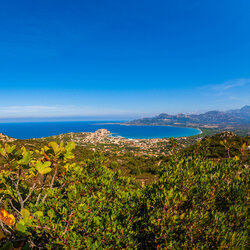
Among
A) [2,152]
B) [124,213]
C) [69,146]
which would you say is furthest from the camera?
[124,213]

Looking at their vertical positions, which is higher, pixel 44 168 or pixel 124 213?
pixel 44 168

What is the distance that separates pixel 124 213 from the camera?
11.2 feet

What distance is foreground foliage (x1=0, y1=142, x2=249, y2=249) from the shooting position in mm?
2756

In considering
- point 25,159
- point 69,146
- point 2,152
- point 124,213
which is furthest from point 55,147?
point 124,213

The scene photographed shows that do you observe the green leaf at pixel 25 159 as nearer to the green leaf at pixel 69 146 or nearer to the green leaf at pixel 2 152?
the green leaf at pixel 2 152

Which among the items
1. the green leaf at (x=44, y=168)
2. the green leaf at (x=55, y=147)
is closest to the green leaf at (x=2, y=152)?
the green leaf at (x=44, y=168)

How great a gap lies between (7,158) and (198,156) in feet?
18.1

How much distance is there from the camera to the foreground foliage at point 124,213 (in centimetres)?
276

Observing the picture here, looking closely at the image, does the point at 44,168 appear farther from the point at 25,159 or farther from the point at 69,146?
the point at 69,146

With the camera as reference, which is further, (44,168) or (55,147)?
(55,147)

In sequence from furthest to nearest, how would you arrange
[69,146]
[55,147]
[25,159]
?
[69,146], [55,147], [25,159]

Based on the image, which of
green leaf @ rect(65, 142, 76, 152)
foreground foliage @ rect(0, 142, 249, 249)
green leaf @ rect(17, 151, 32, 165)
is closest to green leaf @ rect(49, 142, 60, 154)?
foreground foliage @ rect(0, 142, 249, 249)

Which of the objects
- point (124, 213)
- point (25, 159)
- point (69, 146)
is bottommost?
point (124, 213)

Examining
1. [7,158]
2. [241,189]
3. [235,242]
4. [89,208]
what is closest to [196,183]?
[241,189]
